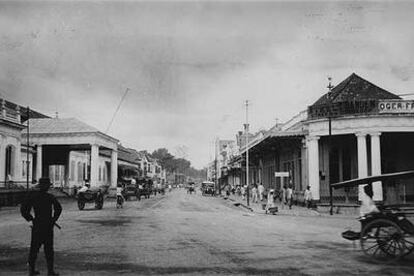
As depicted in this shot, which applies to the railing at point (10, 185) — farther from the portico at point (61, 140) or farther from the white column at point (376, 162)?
Result: the white column at point (376, 162)

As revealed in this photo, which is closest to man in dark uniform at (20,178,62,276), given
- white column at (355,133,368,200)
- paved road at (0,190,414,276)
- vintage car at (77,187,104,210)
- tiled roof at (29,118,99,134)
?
paved road at (0,190,414,276)

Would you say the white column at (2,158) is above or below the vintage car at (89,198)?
above

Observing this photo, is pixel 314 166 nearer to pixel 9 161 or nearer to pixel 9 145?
pixel 9 145

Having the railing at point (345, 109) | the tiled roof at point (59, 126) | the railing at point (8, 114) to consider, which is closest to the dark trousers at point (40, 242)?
the railing at point (345, 109)

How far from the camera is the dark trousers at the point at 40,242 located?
8.15 meters

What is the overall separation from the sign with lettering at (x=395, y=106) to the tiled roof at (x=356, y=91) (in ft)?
15.5

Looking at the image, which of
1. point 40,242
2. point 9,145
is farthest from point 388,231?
point 9,145

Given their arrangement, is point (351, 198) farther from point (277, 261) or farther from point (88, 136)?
point (88, 136)

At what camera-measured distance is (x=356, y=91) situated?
108 feet

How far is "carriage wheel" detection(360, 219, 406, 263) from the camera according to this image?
32.6ft

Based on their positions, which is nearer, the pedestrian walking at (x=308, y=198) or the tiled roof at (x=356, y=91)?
the pedestrian walking at (x=308, y=198)

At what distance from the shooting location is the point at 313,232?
16.1 meters

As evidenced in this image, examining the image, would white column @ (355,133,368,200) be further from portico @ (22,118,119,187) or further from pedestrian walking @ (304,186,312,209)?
portico @ (22,118,119,187)

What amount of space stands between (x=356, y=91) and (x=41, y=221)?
93.0 feet
